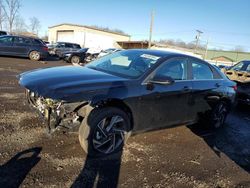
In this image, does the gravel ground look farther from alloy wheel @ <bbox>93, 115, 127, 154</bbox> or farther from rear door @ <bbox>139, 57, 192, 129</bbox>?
rear door @ <bbox>139, 57, 192, 129</bbox>

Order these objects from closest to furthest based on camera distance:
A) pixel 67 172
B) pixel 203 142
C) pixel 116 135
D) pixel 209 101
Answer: pixel 67 172 → pixel 116 135 → pixel 203 142 → pixel 209 101

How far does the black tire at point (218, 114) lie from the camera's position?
20.0 ft

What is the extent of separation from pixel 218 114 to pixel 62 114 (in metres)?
3.78

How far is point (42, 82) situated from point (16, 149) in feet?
3.51

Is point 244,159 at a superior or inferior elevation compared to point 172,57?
inferior

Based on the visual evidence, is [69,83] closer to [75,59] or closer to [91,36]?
[75,59]

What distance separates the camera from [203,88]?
5.52 metres

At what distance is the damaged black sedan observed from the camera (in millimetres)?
3908

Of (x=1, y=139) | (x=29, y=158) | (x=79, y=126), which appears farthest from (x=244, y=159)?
(x=1, y=139)

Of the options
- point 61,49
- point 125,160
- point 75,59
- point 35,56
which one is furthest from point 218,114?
point 61,49

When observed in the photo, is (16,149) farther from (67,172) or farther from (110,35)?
(110,35)

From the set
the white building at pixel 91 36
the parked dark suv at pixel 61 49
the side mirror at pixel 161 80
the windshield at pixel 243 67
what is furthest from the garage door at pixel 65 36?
the side mirror at pixel 161 80

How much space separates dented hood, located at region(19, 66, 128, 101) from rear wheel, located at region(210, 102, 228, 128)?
2.75 metres

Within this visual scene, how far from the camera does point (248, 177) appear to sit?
4.16 meters
